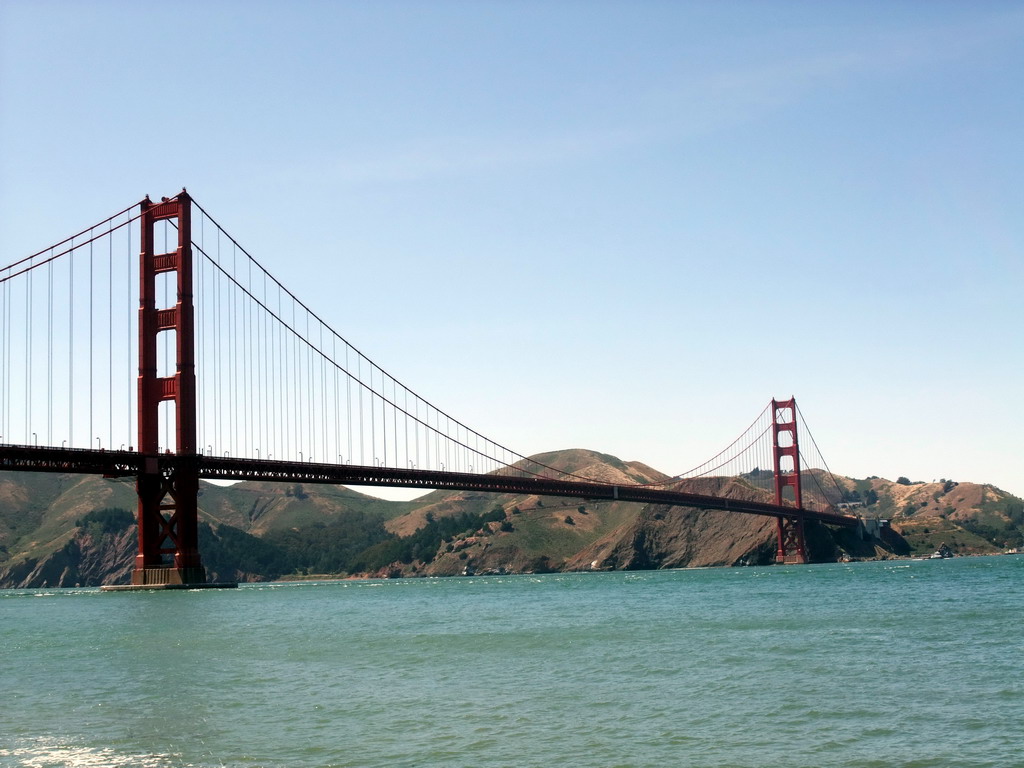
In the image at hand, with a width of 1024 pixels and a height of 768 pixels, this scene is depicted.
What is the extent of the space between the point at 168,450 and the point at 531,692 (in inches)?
2050

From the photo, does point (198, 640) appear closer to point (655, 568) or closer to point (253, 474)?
point (253, 474)

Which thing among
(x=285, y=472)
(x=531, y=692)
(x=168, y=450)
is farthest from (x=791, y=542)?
(x=531, y=692)

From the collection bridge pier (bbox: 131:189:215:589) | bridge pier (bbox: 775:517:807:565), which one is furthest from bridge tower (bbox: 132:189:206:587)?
bridge pier (bbox: 775:517:807:565)

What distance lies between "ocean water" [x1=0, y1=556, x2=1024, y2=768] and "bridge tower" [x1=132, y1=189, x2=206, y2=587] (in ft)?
88.8

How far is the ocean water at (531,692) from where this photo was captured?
16.8 m

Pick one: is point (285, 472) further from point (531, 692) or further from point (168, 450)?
point (531, 692)

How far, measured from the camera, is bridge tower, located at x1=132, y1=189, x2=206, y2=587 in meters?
69.0

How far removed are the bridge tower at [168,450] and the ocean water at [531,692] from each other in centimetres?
2706

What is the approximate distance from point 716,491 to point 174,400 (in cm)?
10149

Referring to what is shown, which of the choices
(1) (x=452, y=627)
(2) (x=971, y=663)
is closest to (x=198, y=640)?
(1) (x=452, y=627)

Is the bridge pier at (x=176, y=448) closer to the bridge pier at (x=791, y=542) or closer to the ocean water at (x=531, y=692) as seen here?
the ocean water at (x=531, y=692)

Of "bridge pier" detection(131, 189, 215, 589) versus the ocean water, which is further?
"bridge pier" detection(131, 189, 215, 589)

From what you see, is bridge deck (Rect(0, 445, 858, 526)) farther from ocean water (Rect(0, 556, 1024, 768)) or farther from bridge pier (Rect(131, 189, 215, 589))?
ocean water (Rect(0, 556, 1024, 768))

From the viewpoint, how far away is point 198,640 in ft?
114
